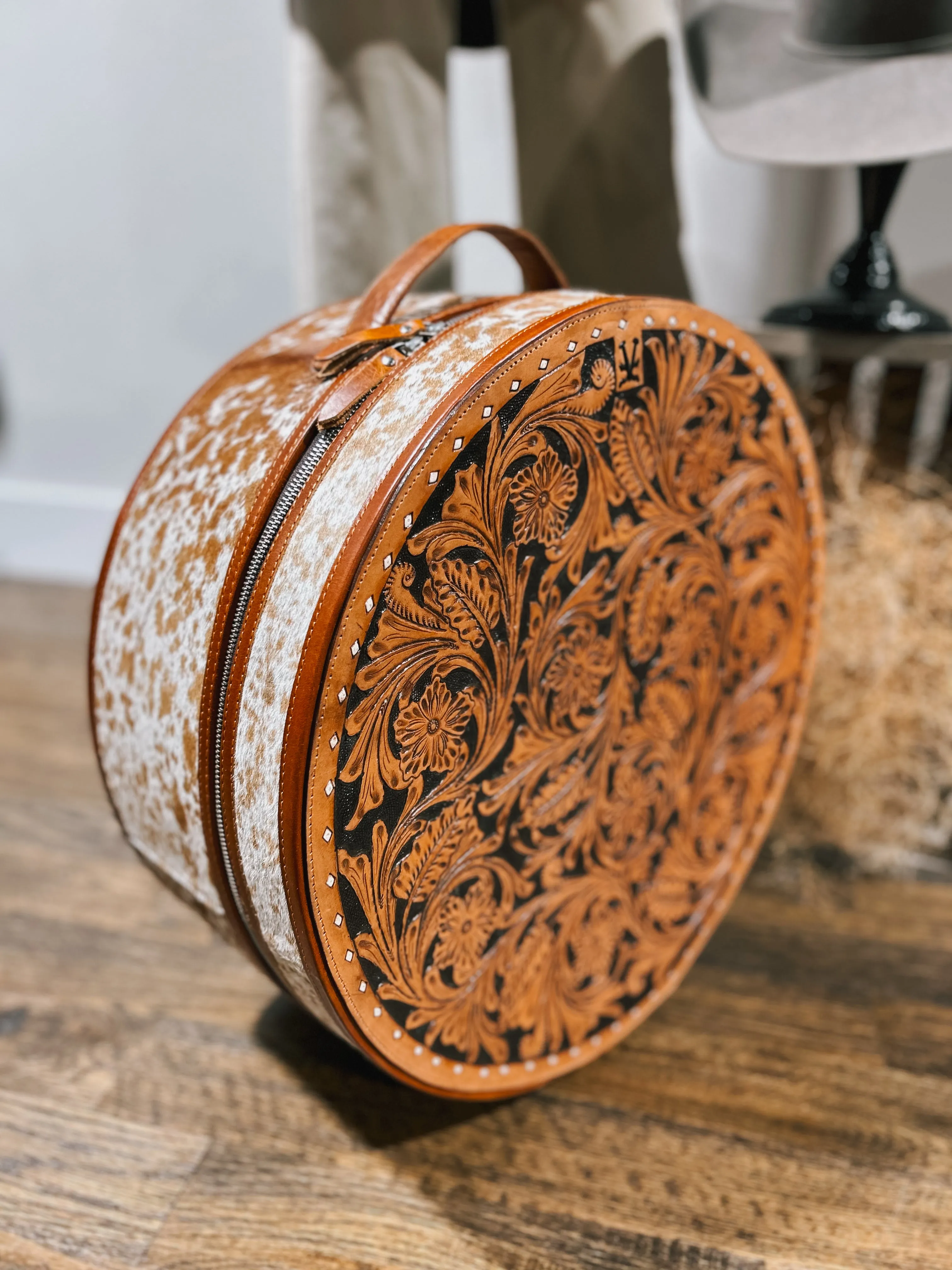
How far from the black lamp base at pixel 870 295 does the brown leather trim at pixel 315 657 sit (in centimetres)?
44

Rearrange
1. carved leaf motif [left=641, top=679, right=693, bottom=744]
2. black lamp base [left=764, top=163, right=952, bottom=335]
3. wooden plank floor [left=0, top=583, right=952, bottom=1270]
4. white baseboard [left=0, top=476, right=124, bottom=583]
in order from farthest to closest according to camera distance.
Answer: white baseboard [left=0, top=476, right=124, bottom=583]
black lamp base [left=764, top=163, right=952, bottom=335]
carved leaf motif [left=641, top=679, right=693, bottom=744]
wooden plank floor [left=0, top=583, right=952, bottom=1270]

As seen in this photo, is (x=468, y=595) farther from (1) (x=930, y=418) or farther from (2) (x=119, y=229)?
(2) (x=119, y=229)

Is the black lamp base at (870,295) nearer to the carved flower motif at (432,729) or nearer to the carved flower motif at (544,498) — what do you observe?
the carved flower motif at (544,498)

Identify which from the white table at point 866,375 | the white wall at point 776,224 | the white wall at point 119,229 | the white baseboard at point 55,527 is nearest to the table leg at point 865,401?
the white table at point 866,375

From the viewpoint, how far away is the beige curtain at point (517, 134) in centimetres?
86

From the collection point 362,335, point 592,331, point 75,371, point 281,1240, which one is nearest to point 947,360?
point 592,331

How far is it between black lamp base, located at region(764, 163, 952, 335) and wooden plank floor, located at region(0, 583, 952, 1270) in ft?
1.72

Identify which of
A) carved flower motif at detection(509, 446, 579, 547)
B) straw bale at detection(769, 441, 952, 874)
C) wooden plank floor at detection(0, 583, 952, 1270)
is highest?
carved flower motif at detection(509, 446, 579, 547)

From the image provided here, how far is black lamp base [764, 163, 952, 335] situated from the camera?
0.83 m

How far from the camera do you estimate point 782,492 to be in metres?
0.76

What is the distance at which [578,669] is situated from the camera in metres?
0.66

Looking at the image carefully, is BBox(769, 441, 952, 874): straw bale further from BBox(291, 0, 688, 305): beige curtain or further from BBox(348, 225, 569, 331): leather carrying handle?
BBox(348, 225, 569, 331): leather carrying handle

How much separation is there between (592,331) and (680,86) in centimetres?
65

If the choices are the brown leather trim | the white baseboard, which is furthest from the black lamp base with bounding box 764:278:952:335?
the white baseboard
